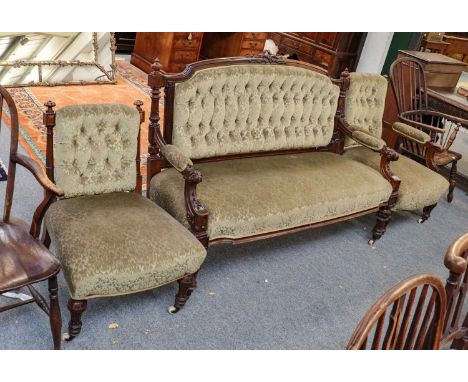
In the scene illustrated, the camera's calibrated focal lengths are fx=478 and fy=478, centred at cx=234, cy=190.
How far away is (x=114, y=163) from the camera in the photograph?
97.2 inches

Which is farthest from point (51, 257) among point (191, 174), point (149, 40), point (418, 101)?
point (149, 40)

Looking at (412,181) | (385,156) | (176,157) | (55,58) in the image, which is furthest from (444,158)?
(55,58)

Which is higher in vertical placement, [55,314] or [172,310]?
[55,314]

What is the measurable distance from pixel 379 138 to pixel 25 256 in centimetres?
270

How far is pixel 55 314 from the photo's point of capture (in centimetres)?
196

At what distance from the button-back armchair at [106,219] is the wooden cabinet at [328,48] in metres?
4.23

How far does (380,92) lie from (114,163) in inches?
91.3

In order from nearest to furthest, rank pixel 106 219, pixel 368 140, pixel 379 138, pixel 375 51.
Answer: pixel 106 219 < pixel 368 140 < pixel 379 138 < pixel 375 51

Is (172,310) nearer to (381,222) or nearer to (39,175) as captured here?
(39,175)

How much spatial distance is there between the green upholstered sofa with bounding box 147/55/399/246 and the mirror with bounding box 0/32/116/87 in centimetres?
304

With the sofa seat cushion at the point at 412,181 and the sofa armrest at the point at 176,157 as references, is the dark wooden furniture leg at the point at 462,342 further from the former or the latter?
the sofa seat cushion at the point at 412,181

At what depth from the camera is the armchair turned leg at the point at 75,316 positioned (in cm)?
204

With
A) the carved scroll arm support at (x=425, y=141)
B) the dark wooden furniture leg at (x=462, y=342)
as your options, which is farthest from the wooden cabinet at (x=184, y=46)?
the dark wooden furniture leg at (x=462, y=342)
